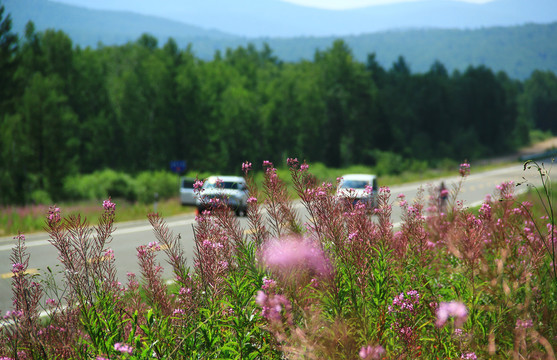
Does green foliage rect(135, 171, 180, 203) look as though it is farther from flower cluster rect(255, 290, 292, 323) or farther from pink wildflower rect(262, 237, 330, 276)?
flower cluster rect(255, 290, 292, 323)

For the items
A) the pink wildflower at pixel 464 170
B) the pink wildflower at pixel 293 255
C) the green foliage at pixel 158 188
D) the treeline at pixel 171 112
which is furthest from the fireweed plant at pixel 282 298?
the treeline at pixel 171 112

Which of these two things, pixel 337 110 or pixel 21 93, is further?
pixel 337 110

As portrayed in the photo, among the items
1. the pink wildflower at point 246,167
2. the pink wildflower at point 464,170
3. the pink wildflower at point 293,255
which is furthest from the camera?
the pink wildflower at point 464,170

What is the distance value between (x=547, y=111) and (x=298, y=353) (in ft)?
533

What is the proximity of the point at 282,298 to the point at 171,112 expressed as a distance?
58.0 m

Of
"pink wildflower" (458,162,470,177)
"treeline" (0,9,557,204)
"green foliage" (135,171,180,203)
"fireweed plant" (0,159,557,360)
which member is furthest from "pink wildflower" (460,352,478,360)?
"treeline" (0,9,557,204)

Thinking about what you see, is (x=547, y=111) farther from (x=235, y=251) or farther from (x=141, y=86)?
(x=235, y=251)

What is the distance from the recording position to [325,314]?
139 inches

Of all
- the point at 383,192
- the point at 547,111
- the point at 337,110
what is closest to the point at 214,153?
the point at 337,110

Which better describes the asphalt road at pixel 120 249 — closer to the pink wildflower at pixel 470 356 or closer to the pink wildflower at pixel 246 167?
the pink wildflower at pixel 246 167

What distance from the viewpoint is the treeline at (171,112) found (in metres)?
37.7

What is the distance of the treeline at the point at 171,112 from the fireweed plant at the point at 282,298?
119 feet

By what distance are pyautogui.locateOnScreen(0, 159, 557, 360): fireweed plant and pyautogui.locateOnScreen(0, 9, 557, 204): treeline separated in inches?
1426

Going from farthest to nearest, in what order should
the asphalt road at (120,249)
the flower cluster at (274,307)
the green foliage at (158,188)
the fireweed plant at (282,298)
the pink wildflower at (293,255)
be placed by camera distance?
the green foliage at (158,188) < the asphalt road at (120,249) < the pink wildflower at (293,255) < the fireweed plant at (282,298) < the flower cluster at (274,307)
